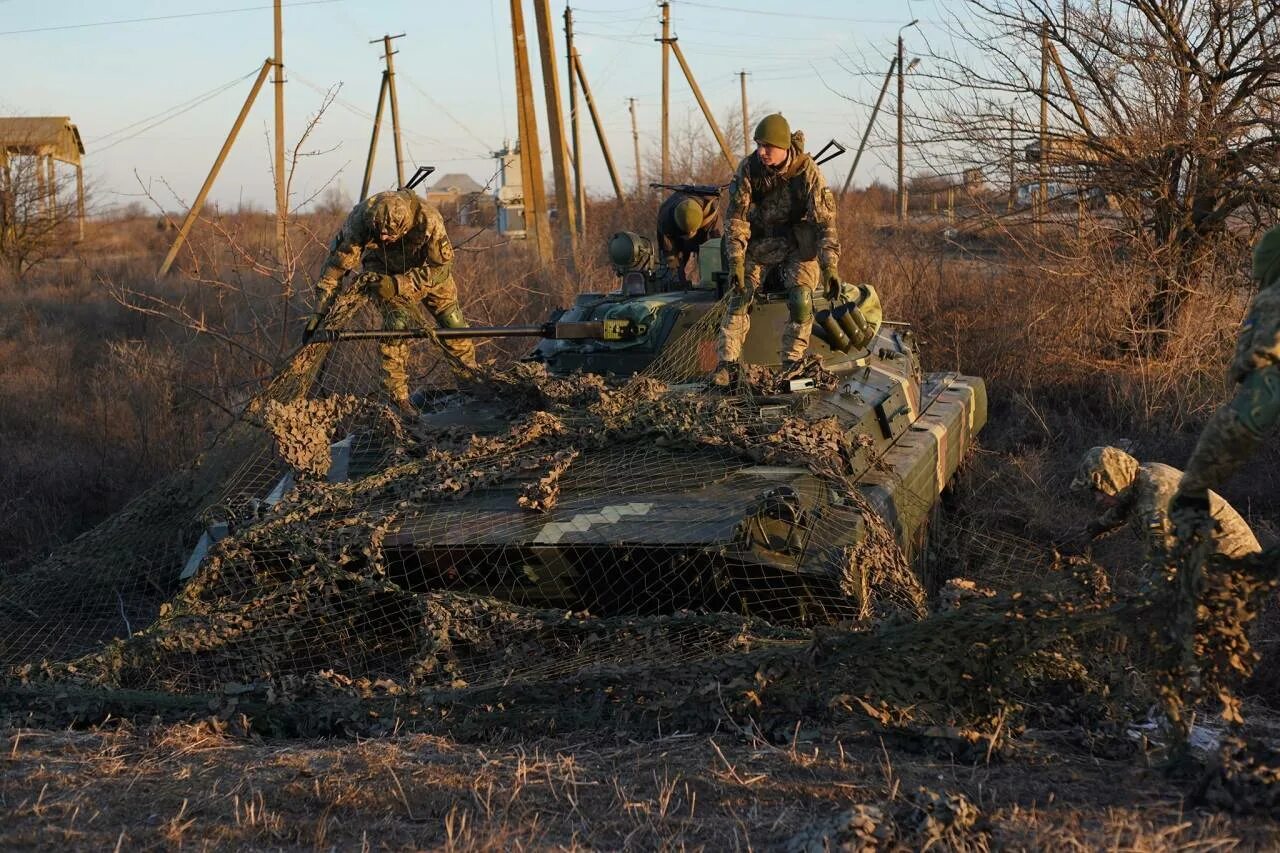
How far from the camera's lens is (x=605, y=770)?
391 centimetres

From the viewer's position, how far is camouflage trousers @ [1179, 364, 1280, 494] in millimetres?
3477

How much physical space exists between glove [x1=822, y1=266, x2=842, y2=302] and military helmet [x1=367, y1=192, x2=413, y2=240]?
8.83 feet

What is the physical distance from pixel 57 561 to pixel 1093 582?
A: 4.90 meters

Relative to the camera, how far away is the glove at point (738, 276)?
7551 mm

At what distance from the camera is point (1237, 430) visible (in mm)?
3535

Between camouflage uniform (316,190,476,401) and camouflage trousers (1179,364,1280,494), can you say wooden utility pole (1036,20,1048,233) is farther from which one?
camouflage trousers (1179,364,1280,494)

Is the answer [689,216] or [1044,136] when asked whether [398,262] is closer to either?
[689,216]

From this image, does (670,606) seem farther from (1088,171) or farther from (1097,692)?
(1088,171)

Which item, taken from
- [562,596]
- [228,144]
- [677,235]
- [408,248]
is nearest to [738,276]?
[677,235]

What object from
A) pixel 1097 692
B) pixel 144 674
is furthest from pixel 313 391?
pixel 1097 692

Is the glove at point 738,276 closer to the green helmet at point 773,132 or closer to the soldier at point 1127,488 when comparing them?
the green helmet at point 773,132

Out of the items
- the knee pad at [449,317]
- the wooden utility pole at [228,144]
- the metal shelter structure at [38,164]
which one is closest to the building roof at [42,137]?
the metal shelter structure at [38,164]

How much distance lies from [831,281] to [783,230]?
0.61 meters

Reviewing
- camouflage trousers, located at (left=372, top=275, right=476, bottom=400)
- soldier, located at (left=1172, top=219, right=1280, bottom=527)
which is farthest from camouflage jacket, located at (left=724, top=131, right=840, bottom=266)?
soldier, located at (left=1172, top=219, right=1280, bottom=527)
